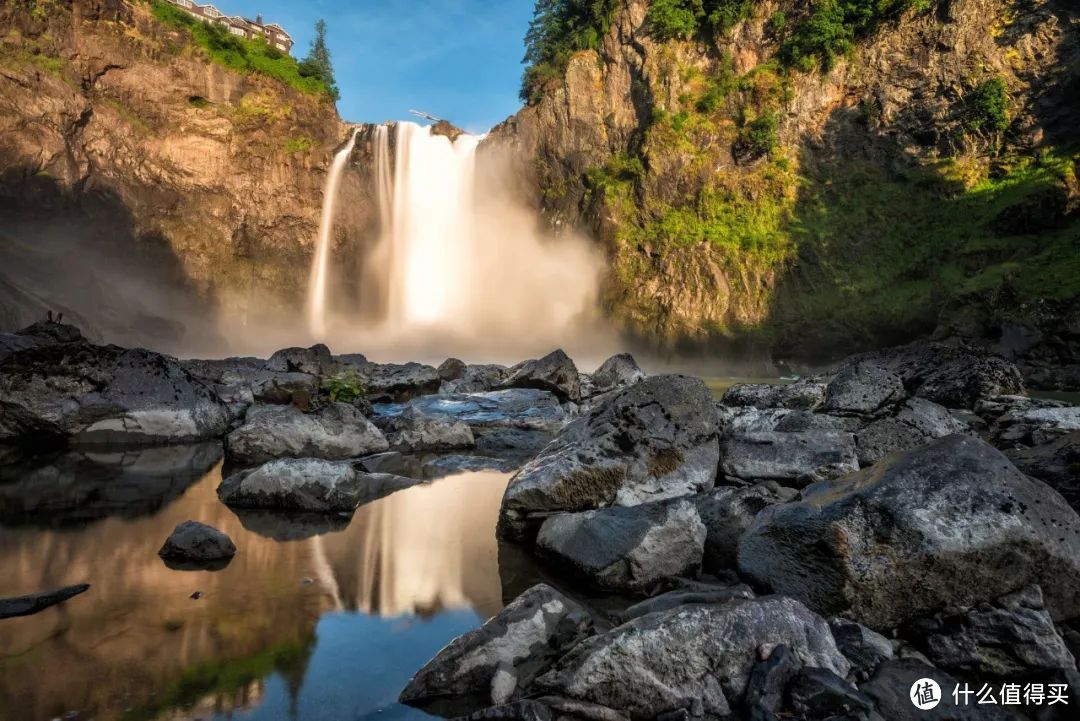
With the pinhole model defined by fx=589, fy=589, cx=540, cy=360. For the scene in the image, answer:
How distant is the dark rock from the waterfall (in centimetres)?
3560

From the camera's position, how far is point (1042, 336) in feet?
72.6

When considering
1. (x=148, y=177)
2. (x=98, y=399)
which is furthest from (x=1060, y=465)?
(x=148, y=177)

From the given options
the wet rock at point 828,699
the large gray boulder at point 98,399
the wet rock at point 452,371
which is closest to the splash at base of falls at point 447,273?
the wet rock at point 452,371

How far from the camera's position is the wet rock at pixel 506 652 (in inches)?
108

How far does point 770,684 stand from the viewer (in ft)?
8.06

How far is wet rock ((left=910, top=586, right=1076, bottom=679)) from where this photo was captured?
2752mm

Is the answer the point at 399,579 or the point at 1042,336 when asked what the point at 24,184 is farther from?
the point at 1042,336

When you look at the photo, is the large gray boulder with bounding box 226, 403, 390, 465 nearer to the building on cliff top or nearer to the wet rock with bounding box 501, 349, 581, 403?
the wet rock with bounding box 501, 349, 581, 403

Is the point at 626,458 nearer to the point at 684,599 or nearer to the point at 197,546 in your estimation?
the point at 684,599

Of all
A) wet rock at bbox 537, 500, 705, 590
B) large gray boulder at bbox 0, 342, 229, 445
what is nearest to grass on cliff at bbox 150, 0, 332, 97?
large gray boulder at bbox 0, 342, 229, 445

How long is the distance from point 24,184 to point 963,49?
49.0 m

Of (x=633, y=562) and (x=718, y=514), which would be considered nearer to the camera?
(x=633, y=562)

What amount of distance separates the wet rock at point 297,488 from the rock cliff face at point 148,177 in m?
24.1

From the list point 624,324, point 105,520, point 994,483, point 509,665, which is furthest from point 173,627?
point 624,324
